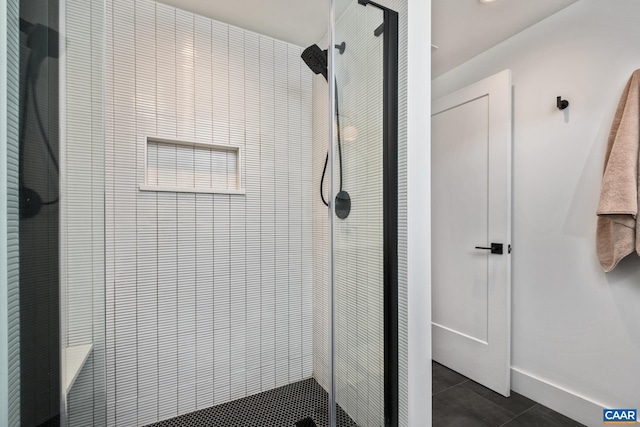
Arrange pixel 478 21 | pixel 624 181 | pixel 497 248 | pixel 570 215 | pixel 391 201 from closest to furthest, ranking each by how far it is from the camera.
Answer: pixel 391 201
pixel 624 181
pixel 570 215
pixel 478 21
pixel 497 248

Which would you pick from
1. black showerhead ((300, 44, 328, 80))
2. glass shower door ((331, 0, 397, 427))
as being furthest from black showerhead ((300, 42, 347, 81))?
glass shower door ((331, 0, 397, 427))

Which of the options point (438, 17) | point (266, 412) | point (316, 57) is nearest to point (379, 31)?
point (316, 57)

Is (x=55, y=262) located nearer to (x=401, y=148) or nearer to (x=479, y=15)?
(x=401, y=148)

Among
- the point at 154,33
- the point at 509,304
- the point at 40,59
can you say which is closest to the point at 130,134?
the point at 154,33

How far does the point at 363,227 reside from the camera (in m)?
1.10

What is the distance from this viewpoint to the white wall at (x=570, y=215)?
4.33 feet

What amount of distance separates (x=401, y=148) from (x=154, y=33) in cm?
160

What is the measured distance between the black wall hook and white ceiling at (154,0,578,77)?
523 mm

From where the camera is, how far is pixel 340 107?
1100 mm

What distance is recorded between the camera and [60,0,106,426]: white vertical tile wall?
66 centimetres

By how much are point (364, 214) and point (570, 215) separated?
132cm

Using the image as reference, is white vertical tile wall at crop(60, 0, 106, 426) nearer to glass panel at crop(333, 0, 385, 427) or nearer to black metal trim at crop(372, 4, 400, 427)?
→ glass panel at crop(333, 0, 385, 427)

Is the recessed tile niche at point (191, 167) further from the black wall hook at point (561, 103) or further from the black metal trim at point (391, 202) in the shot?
the black wall hook at point (561, 103)

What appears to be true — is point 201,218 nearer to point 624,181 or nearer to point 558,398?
point 624,181
